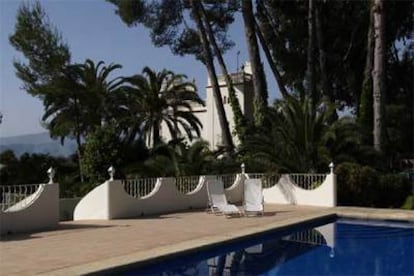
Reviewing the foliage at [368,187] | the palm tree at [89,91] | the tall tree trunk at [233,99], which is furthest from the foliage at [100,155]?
the foliage at [368,187]

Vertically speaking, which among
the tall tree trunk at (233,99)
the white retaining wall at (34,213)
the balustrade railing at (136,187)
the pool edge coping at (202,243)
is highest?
the tall tree trunk at (233,99)

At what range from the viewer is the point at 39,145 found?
33.5m

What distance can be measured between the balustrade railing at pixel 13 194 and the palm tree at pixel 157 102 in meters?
15.9

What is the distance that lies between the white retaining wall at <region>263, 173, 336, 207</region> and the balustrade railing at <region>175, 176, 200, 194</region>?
2.63m

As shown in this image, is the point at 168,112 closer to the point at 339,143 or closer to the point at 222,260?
the point at 339,143

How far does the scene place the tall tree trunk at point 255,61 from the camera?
79.4ft

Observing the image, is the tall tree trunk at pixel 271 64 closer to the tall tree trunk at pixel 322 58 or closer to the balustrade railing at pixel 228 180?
the tall tree trunk at pixel 322 58

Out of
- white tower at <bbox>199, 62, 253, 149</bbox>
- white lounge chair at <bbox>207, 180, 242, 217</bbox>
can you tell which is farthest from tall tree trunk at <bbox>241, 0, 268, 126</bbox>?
white lounge chair at <bbox>207, 180, 242, 217</bbox>

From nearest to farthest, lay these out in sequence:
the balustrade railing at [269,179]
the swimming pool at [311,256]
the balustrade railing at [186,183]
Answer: the swimming pool at [311,256]
the balustrade railing at [186,183]
the balustrade railing at [269,179]

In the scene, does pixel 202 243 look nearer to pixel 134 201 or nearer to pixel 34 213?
pixel 34 213

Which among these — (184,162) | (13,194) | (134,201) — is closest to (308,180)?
(184,162)

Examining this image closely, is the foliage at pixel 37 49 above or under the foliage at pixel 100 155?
above

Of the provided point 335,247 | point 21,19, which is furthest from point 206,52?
point 335,247

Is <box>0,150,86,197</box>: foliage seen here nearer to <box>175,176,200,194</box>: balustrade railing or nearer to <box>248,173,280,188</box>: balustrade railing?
<box>175,176,200,194</box>: balustrade railing
